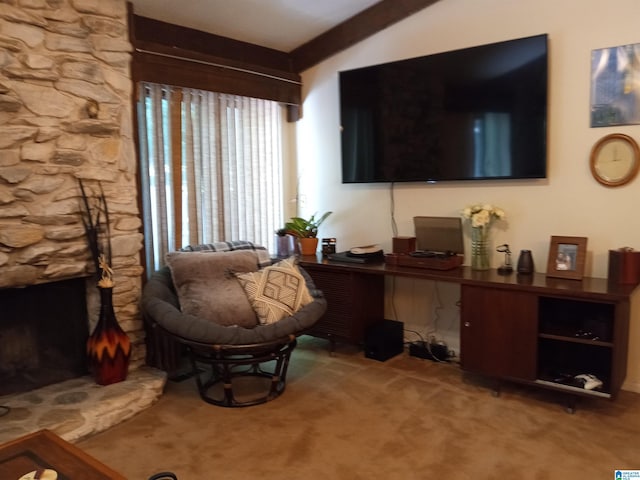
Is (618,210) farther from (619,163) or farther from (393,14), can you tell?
(393,14)

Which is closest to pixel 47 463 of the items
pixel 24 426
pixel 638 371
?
pixel 24 426

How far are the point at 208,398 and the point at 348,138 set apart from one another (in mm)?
2078

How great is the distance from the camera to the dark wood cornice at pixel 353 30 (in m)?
3.66

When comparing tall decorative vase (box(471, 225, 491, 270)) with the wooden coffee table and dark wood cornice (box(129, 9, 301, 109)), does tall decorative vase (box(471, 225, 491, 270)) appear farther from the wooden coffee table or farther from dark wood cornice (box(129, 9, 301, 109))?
the wooden coffee table

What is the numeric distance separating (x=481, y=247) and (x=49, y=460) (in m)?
2.58

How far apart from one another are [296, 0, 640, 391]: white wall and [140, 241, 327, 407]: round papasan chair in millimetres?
931

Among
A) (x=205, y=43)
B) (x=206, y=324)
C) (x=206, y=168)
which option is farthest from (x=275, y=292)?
(x=205, y=43)

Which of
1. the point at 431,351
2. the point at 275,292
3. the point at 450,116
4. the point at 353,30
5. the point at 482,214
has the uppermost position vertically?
the point at 353,30

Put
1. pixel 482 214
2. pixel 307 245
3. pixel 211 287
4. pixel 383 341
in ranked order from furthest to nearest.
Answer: pixel 307 245, pixel 383 341, pixel 482 214, pixel 211 287

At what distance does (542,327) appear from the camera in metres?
2.88

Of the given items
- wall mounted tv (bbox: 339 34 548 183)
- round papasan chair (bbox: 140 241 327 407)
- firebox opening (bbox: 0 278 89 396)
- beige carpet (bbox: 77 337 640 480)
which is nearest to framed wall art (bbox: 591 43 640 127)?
wall mounted tv (bbox: 339 34 548 183)

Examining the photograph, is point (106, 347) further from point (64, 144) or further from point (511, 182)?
point (511, 182)

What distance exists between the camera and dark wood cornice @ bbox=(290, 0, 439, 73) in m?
3.66

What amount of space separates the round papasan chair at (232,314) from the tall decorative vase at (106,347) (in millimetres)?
185
